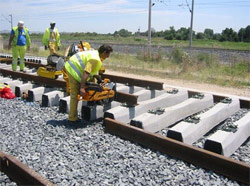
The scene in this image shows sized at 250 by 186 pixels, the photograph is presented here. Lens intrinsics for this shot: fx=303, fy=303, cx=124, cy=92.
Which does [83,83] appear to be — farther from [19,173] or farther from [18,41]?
[18,41]

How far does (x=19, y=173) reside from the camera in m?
3.35

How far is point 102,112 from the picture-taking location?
5949 mm

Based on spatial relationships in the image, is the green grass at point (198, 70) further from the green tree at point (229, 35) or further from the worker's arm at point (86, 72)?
the green tree at point (229, 35)

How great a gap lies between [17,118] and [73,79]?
1.46 meters

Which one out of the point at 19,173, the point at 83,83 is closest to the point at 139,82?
the point at 83,83

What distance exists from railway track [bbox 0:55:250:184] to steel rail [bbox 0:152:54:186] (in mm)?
1842

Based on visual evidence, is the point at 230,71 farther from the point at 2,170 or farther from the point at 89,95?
the point at 2,170

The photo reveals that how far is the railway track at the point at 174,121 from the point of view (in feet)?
12.7

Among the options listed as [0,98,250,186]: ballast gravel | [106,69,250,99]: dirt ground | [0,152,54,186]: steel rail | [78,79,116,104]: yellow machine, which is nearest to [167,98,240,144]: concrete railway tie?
[0,98,250,186]: ballast gravel

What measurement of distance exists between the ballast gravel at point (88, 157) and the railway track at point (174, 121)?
0.12 meters

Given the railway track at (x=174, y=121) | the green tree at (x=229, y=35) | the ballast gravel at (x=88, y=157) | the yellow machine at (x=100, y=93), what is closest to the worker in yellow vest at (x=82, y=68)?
the yellow machine at (x=100, y=93)

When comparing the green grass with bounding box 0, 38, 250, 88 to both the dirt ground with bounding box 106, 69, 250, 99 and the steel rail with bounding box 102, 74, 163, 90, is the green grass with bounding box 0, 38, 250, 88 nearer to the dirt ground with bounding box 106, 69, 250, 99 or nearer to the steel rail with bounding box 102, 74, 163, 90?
the dirt ground with bounding box 106, 69, 250, 99

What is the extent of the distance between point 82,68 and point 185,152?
7.83 feet

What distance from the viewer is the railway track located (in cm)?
386
